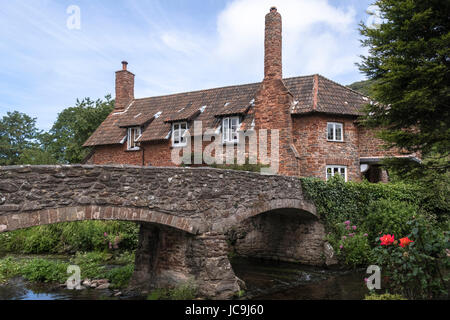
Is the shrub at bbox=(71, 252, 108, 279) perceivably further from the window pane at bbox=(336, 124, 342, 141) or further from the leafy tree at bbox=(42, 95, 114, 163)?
the leafy tree at bbox=(42, 95, 114, 163)

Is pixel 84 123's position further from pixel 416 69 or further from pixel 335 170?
pixel 416 69

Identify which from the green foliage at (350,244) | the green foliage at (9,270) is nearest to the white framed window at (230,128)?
the green foliage at (350,244)

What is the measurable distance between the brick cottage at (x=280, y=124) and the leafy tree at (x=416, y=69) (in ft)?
20.6

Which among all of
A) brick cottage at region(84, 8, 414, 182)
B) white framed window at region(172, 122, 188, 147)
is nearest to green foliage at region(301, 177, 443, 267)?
brick cottage at region(84, 8, 414, 182)

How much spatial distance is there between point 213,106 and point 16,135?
34859mm

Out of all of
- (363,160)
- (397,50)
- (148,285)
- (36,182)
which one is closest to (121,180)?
(36,182)

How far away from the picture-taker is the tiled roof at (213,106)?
1894 cm

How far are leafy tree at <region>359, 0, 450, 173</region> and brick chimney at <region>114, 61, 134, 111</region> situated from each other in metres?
18.4

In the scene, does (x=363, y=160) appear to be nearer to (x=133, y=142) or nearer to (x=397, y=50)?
(x=397, y=50)

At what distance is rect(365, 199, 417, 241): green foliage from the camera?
13.6 metres

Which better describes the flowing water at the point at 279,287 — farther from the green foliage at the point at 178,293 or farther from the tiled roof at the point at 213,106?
the tiled roof at the point at 213,106

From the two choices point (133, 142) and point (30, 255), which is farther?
point (133, 142)

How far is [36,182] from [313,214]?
33.0 feet
